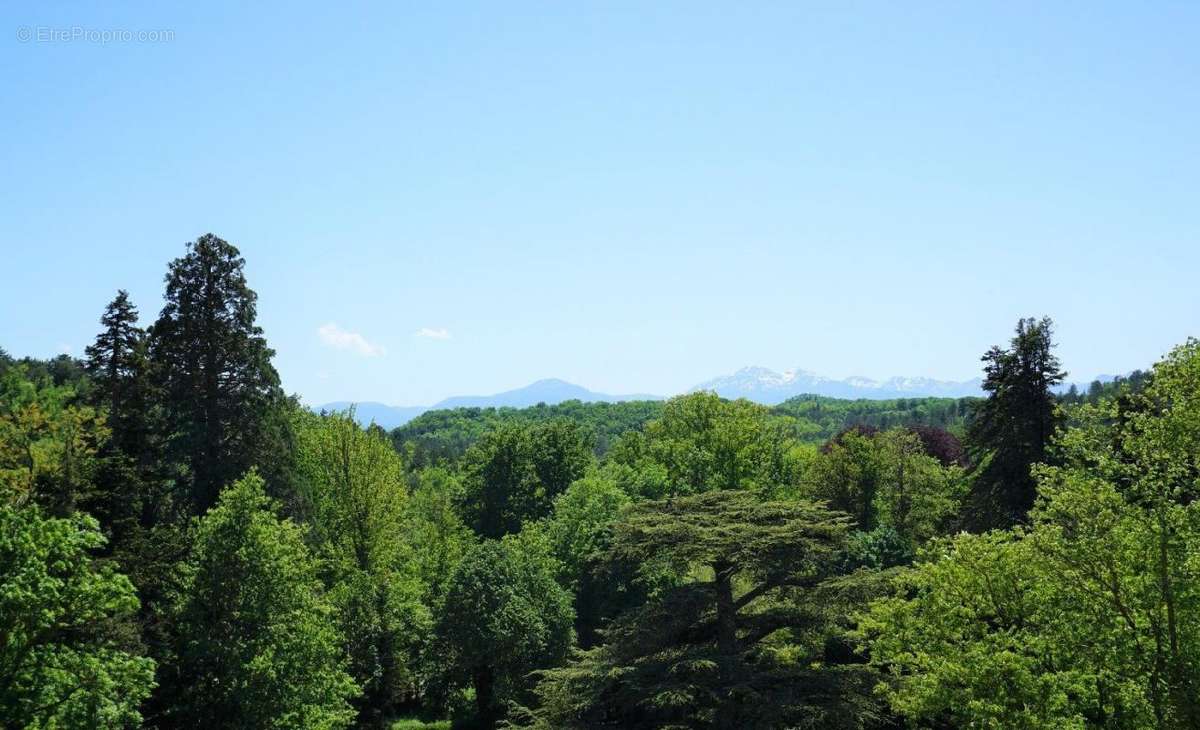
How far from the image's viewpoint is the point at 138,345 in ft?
95.3

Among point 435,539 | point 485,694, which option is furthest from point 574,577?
point 435,539

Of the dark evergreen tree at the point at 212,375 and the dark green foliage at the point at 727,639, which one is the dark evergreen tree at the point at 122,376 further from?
the dark green foliage at the point at 727,639

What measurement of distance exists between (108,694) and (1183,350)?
22.3 m

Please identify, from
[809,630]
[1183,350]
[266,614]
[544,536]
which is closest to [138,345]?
[266,614]

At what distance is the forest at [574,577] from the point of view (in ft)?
50.5

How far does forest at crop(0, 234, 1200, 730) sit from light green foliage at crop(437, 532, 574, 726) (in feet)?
0.39

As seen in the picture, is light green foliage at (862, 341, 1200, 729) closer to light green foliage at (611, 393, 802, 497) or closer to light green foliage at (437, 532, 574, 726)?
light green foliage at (437, 532, 574, 726)

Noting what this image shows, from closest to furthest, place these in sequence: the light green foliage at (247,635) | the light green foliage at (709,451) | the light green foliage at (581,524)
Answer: the light green foliage at (247,635) < the light green foliage at (581,524) < the light green foliage at (709,451)

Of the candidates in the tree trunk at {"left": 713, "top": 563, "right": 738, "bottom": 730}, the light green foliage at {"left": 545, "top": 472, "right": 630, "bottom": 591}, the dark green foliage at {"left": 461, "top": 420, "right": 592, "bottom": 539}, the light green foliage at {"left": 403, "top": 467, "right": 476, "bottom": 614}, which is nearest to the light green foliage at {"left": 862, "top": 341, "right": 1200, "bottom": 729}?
the tree trunk at {"left": 713, "top": 563, "right": 738, "bottom": 730}

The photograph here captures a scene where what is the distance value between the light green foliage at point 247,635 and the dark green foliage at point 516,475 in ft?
104

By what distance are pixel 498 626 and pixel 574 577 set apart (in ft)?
28.4

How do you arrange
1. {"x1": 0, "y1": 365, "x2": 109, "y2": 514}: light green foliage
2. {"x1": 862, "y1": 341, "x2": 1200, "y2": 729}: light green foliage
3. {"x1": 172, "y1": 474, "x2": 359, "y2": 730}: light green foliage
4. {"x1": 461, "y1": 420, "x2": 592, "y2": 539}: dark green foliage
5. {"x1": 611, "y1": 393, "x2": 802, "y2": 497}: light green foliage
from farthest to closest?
{"x1": 461, "y1": 420, "x2": 592, "y2": 539}: dark green foliage
{"x1": 611, "y1": 393, "x2": 802, "y2": 497}: light green foliage
{"x1": 172, "y1": 474, "x2": 359, "y2": 730}: light green foliage
{"x1": 0, "y1": 365, "x2": 109, "y2": 514}: light green foliage
{"x1": 862, "y1": 341, "x2": 1200, "y2": 729}: light green foliage

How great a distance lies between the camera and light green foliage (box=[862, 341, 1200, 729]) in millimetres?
14492

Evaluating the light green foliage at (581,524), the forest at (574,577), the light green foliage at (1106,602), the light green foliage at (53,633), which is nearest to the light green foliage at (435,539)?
the forest at (574,577)
